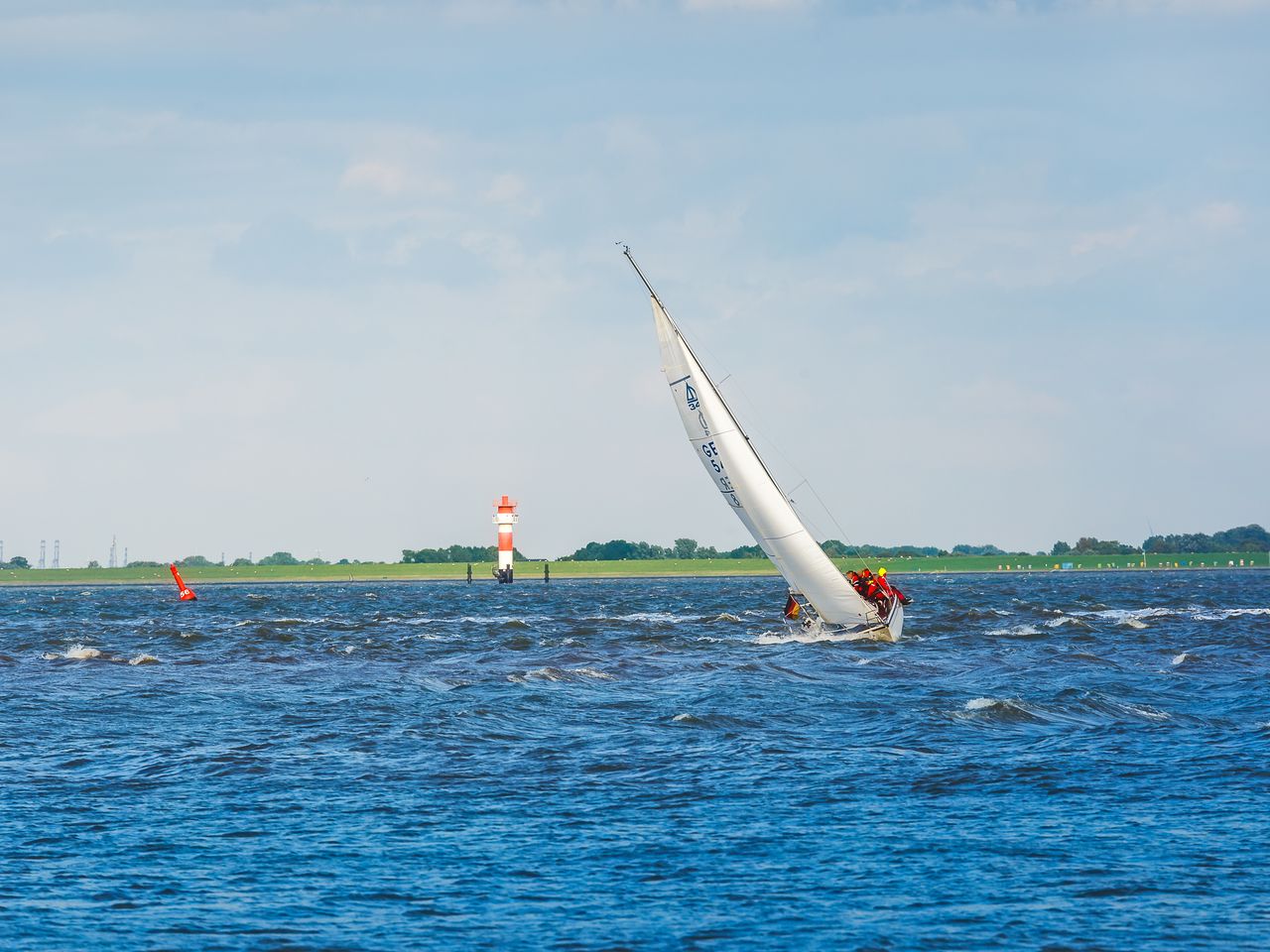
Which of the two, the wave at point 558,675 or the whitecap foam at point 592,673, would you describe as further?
the whitecap foam at point 592,673

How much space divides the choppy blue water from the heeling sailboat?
7.74m

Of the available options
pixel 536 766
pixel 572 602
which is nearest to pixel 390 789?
pixel 536 766

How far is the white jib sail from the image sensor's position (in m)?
43.2

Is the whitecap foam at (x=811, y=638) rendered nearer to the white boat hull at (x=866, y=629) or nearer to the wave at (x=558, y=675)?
the white boat hull at (x=866, y=629)

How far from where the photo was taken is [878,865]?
46.1 feet

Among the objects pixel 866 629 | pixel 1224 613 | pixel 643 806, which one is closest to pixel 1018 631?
pixel 866 629

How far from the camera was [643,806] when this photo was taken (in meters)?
17.2

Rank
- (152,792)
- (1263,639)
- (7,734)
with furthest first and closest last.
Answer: (1263,639)
(7,734)
(152,792)

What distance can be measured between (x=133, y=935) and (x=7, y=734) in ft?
45.1

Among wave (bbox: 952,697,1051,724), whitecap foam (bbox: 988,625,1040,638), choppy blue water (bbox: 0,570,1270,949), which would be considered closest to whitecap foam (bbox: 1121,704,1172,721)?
choppy blue water (bbox: 0,570,1270,949)

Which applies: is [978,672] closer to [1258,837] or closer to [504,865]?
[1258,837]

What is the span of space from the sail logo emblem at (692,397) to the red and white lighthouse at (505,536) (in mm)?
111808

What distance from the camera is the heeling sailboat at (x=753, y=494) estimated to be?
43219mm

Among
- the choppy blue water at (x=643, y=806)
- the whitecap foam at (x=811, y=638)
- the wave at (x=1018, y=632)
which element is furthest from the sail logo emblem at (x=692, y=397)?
the wave at (x=1018, y=632)
